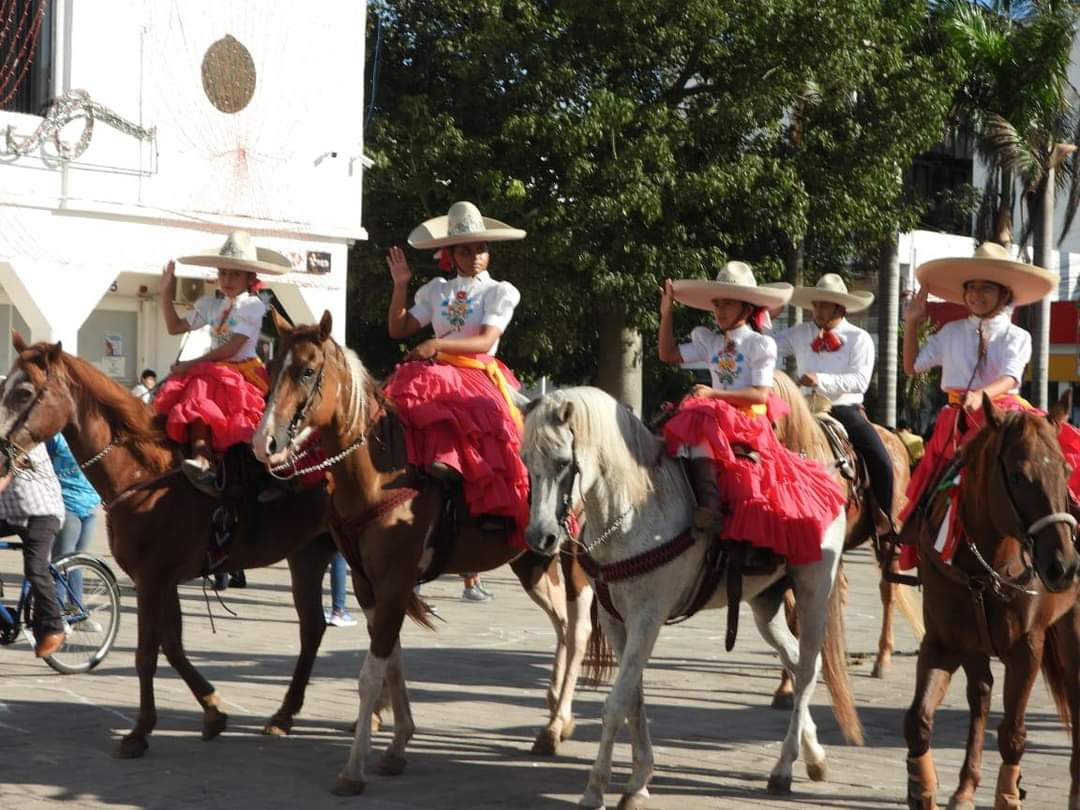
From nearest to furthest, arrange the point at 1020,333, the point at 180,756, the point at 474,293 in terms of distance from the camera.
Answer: the point at 1020,333 < the point at 180,756 < the point at 474,293

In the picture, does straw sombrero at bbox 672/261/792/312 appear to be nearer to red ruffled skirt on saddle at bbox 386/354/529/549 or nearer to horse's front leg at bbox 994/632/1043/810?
red ruffled skirt on saddle at bbox 386/354/529/549

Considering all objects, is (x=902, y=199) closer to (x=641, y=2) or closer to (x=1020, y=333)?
(x=641, y=2)

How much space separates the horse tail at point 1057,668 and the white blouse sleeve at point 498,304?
3163 millimetres

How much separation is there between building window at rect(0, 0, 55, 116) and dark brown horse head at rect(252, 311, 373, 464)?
16.8 metres

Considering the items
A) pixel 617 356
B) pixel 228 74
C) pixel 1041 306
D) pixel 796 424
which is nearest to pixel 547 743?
pixel 796 424

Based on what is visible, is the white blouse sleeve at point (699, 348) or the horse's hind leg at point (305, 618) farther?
the horse's hind leg at point (305, 618)

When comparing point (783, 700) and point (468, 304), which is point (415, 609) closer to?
point (468, 304)

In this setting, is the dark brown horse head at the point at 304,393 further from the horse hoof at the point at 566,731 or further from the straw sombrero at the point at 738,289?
the horse hoof at the point at 566,731

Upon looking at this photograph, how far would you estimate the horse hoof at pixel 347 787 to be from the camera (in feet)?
22.7

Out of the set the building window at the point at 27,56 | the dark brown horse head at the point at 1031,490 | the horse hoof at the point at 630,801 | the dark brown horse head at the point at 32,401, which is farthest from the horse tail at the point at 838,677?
the building window at the point at 27,56

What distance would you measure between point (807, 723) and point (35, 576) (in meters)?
5.34

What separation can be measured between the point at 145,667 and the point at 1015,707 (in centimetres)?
428

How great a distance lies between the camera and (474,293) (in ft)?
26.8

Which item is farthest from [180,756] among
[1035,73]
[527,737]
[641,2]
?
→ [1035,73]
